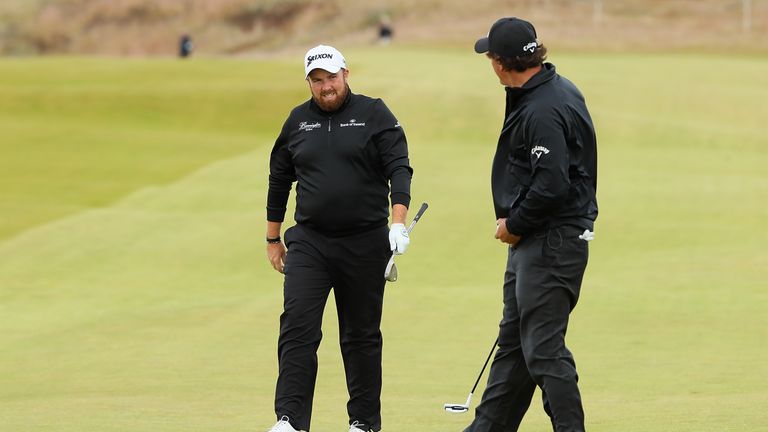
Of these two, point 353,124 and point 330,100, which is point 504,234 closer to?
point 353,124

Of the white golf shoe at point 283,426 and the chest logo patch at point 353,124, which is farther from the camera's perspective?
the chest logo patch at point 353,124

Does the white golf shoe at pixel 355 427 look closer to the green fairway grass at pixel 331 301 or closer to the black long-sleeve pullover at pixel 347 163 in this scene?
the green fairway grass at pixel 331 301

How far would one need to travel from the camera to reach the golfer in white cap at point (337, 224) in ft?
24.9

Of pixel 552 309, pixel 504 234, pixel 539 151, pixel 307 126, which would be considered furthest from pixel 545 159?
pixel 307 126

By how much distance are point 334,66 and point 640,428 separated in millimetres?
2622

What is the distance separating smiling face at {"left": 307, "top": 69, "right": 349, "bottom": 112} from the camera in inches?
300

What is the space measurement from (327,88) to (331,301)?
662 cm

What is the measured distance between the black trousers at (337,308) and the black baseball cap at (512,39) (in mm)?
1490

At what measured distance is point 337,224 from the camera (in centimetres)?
766

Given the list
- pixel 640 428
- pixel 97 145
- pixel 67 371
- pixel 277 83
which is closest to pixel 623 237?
pixel 67 371

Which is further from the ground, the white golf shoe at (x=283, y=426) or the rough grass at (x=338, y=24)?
Answer: the rough grass at (x=338, y=24)

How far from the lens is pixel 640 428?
25.2ft

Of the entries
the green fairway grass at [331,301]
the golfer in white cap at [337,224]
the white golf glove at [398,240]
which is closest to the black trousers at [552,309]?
the white golf glove at [398,240]

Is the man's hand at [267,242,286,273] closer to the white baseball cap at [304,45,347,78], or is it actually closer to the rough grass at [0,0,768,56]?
the white baseball cap at [304,45,347,78]
